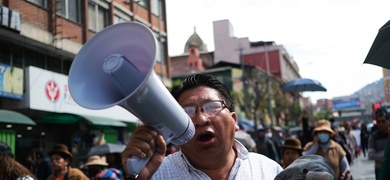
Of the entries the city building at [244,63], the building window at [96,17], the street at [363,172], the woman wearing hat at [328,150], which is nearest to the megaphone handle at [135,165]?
the woman wearing hat at [328,150]

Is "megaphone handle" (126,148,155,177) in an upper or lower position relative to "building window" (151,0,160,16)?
lower

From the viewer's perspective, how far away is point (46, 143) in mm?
18156

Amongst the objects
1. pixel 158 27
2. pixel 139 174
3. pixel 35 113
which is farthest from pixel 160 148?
pixel 158 27

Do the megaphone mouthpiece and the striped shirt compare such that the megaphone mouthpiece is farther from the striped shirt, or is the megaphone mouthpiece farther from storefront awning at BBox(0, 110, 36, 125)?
storefront awning at BBox(0, 110, 36, 125)

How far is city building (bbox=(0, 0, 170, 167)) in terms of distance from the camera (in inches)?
552

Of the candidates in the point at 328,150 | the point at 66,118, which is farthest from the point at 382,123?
the point at 66,118

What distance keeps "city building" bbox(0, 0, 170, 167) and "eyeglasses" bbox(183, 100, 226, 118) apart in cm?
1034

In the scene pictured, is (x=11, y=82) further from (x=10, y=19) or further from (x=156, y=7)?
(x=156, y=7)

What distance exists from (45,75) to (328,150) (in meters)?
11.5

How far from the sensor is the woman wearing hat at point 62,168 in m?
5.85

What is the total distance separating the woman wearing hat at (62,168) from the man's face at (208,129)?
12.6ft

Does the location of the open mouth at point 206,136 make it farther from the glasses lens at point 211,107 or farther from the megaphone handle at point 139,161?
the megaphone handle at point 139,161

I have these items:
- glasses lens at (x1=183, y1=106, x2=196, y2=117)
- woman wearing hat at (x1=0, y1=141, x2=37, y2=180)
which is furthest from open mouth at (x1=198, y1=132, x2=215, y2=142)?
woman wearing hat at (x1=0, y1=141, x2=37, y2=180)

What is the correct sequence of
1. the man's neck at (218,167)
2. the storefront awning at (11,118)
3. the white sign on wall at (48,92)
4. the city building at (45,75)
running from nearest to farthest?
the man's neck at (218,167) < the storefront awning at (11,118) < the city building at (45,75) < the white sign on wall at (48,92)
